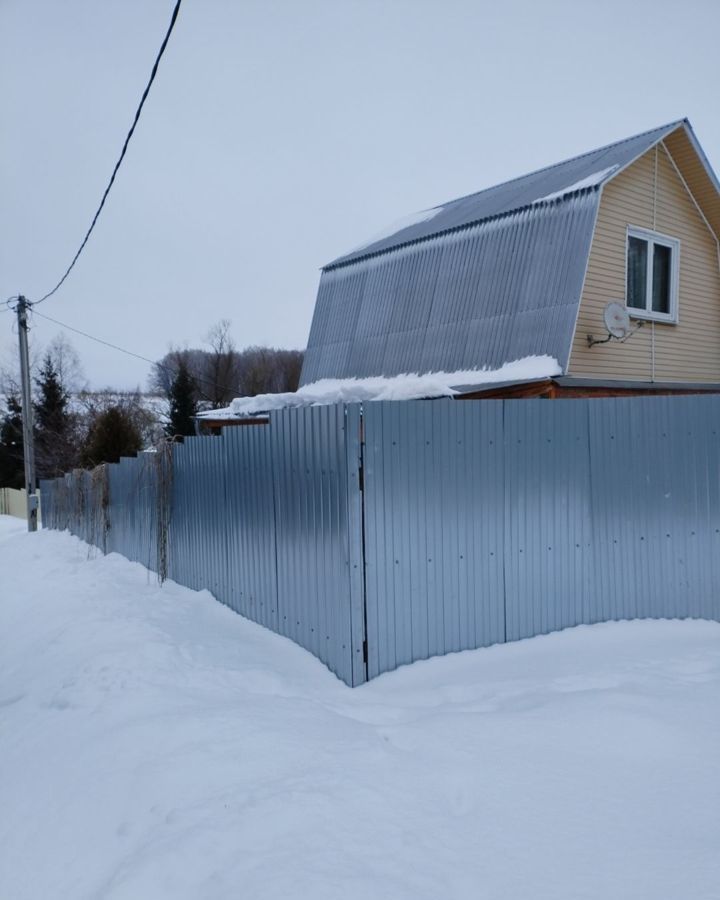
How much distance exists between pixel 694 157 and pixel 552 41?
10.4ft

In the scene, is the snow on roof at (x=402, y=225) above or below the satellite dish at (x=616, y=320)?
above

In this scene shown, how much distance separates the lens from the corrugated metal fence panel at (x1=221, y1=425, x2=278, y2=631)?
17.7 ft

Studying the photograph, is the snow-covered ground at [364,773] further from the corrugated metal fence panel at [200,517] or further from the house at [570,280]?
the house at [570,280]

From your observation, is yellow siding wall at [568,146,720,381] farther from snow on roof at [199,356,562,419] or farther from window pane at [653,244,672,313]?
snow on roof at [199,356,562,419]

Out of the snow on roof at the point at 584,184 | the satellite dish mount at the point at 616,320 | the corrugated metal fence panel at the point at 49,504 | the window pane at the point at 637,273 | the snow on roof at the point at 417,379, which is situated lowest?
the corrugated metal fence panel at the point at 49,504

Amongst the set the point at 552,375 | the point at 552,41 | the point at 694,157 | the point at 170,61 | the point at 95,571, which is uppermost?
the point at 552,41

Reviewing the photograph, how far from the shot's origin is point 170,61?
6.02 meters

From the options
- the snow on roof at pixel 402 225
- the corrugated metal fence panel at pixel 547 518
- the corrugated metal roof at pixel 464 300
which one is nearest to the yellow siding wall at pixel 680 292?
the corrugated metal roof at pixel 464 300

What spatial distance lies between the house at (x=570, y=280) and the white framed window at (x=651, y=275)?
2cm

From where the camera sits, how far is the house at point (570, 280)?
9375mm

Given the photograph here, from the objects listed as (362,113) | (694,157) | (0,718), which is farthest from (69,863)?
(362,113)

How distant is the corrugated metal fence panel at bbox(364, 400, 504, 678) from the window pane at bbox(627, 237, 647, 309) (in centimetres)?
688

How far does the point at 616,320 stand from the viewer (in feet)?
29.8

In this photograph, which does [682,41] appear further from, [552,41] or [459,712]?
[459,712]
